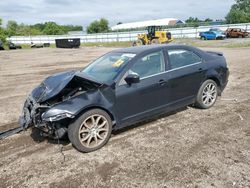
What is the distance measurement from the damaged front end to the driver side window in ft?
2.67

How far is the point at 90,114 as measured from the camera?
3.76m

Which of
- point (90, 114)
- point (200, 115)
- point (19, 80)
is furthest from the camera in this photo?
point (19, 80)

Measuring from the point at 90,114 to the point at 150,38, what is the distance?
83.5 feet

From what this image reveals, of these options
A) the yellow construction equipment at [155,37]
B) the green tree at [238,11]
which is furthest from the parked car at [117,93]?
the green tree at [238,11]

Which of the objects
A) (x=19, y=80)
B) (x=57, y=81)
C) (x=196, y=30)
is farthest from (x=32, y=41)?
(x=57, y=81)

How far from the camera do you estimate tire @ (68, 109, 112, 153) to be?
369cm

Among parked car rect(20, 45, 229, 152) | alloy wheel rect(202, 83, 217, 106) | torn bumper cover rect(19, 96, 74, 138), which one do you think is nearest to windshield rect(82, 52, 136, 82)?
parked car rect(20, 45, 229, 152)

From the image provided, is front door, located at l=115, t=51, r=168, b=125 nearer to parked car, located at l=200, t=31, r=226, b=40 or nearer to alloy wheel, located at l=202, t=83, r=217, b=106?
alloy wheel, located at l=202, t=83, r=217, b=106

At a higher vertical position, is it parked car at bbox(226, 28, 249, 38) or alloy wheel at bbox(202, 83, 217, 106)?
parked car at bbox(226, 28, 249, 38)

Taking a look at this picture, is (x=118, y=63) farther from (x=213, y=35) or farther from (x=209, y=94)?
(x=213, y=35)

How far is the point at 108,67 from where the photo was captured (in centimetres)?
457

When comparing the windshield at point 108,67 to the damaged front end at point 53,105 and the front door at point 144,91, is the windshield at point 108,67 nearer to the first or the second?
the front door at point 144,91

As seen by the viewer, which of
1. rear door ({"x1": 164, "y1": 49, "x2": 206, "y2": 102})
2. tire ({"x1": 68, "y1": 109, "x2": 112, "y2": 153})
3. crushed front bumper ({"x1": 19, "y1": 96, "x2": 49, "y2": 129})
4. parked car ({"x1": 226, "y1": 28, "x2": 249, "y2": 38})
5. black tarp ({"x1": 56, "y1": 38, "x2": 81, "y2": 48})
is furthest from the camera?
black tarp ({"x1": 56, "y1": 38, "x2": 81, "y2": 48})

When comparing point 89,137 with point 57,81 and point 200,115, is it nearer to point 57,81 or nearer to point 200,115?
point 57,81
